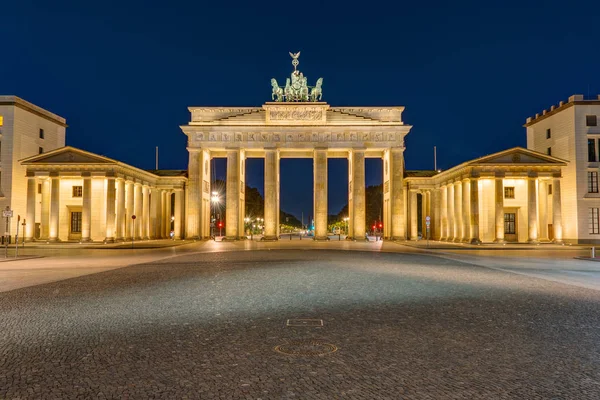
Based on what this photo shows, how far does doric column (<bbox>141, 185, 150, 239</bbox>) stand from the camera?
6662 centimetres

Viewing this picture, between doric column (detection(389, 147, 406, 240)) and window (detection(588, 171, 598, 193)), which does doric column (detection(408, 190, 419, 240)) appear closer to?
doric column (detection(389, 147, 406, 240))

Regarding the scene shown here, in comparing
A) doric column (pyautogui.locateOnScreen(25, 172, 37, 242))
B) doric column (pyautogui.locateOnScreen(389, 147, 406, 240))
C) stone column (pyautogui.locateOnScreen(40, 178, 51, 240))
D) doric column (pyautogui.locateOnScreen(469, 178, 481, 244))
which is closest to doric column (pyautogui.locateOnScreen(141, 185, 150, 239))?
stone column (pyautogui.locateOnScreen(40, 178, 51, 240))

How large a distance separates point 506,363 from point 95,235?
57877mm

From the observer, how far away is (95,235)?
57.9 metres

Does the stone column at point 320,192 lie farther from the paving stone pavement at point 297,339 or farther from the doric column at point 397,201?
the paving stone pavement at point 297,339

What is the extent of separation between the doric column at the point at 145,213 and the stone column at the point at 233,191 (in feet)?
38.7

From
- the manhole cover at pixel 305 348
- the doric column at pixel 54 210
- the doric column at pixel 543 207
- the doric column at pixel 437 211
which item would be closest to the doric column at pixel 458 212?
the doric column at pixel 437 211

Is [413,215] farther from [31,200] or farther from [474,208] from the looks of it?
[31,200]

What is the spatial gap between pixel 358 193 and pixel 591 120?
2864 cm

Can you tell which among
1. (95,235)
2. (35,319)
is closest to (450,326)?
(35,319)

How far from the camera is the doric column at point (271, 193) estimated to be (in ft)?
212

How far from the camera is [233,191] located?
214 ft

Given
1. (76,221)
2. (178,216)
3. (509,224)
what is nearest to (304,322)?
(509,224)

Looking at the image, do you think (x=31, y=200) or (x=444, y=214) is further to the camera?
(x=444, y=214)
